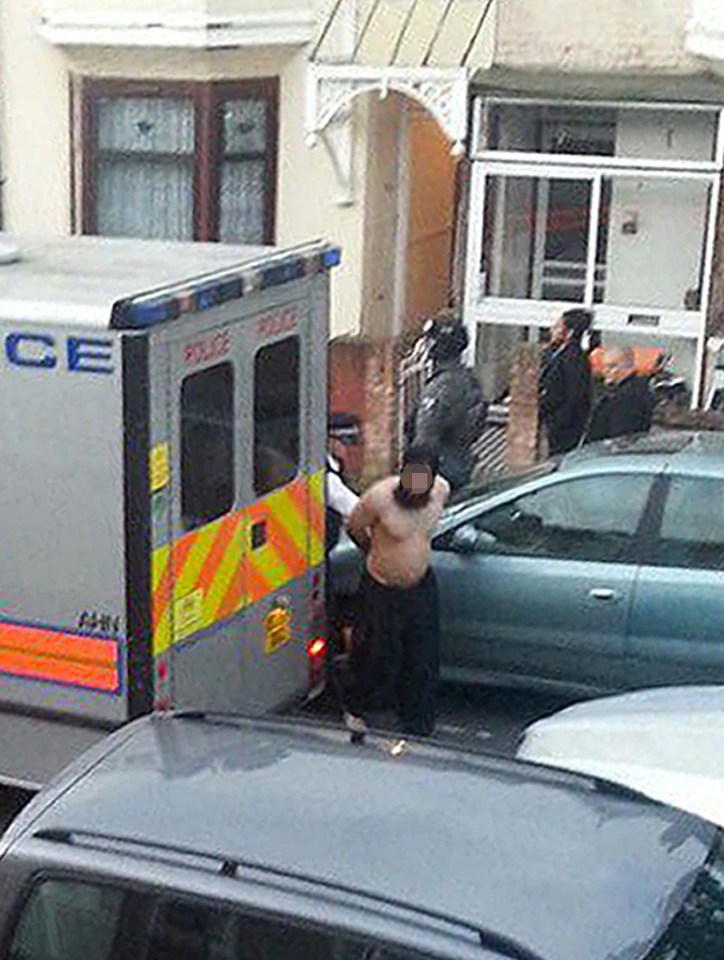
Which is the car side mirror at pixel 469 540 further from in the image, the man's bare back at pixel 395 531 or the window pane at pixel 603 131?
the window pane at pixel 603 131

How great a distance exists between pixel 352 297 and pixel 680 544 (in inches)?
268

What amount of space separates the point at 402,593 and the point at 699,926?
4.09 m

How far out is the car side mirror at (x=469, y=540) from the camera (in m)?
9.02

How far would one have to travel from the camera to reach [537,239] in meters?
15.9

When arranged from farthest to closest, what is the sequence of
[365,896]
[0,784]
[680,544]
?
[680,544] → [0,784] → [365,896]

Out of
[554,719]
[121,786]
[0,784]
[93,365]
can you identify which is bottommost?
[0,784]

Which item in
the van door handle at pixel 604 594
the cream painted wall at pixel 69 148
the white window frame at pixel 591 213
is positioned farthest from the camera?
the cream painted wall at pixel 69 148

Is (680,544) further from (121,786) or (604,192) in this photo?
(604,192)

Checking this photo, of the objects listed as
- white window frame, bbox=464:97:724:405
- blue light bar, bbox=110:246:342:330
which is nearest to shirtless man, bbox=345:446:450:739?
blue light bar, bbox=110:246:342:330

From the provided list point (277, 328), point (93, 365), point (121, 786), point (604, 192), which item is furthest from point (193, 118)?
point (121, 786)

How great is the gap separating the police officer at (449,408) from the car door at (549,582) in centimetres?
166

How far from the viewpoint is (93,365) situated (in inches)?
273

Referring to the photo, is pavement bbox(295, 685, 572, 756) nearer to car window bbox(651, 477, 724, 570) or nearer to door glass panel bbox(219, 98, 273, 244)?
car window bbox(651, 477, 724, 570)

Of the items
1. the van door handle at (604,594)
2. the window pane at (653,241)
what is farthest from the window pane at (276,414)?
the window pane at (653,241)
